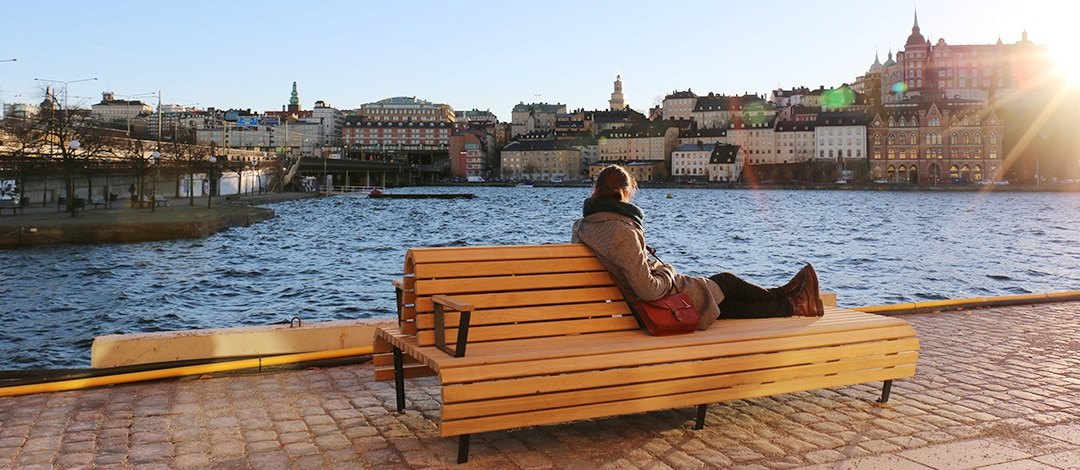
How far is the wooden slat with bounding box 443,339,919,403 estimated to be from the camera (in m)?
4.17

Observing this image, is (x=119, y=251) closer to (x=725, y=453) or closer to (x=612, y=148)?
(x=725, y=453)

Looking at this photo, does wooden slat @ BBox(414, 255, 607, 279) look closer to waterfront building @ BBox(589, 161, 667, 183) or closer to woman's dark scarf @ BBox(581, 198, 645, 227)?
Result: woman's dark scarf @ BBox(581, 198, 645, 227)

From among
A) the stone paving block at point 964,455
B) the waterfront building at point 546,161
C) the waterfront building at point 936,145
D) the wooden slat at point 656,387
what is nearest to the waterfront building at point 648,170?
the waterfront building at point 546,161

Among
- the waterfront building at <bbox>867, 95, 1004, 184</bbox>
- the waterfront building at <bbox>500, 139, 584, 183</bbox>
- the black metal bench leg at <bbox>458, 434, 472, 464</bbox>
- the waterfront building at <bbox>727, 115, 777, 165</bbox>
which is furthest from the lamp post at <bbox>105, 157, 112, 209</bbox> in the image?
the waterfront building at <bbox>500, 139, 584, 183</bbox>

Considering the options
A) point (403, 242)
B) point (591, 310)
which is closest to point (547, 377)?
point (591, 310)

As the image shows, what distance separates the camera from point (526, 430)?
194 inches

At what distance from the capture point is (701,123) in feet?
579

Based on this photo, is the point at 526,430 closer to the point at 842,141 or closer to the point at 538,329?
the point at 538,329

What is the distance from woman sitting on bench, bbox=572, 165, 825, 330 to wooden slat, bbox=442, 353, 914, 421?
18.4 inches

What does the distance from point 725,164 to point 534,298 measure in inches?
5940

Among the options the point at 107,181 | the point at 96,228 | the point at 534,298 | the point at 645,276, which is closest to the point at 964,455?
the point at 645,276

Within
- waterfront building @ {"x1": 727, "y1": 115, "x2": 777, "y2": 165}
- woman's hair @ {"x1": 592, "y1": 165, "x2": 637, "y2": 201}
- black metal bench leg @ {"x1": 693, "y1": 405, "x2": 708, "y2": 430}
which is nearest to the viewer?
black metal bench leg @ {"x1": 693, "y1": 405, "x2": 708, "y2": 430}

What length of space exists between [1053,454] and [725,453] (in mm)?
1628

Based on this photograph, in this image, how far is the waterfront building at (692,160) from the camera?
15538 cm
